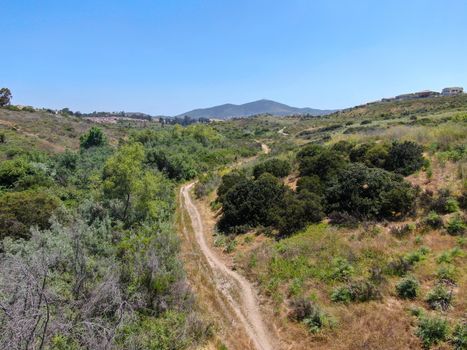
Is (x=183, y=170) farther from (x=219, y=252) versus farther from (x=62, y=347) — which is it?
(x=62, y=347)

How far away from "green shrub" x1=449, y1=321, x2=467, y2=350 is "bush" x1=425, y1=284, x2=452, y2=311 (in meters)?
0.86

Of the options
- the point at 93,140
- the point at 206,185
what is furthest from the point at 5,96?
the point at 206,185

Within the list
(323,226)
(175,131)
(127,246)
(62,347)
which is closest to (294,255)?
(323,226)

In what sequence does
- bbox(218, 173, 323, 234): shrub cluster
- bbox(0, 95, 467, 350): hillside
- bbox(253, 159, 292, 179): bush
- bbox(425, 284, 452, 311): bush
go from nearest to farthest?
bbox(0, 95, 467, 350): hillside, bbox(425, 284, 452, 311): bush, bbox(218, 173, 323, 234): shrub cluster, bbox(253, 159, 292, 179): bush

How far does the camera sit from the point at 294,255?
12898 mm

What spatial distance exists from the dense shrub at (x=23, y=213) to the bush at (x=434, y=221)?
15756 mm

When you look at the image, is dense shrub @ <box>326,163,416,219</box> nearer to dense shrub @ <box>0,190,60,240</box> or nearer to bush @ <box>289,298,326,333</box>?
bush @ <box>289,298,326,333</box>

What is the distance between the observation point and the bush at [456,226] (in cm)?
1188

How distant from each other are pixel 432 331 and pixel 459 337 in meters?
0.54

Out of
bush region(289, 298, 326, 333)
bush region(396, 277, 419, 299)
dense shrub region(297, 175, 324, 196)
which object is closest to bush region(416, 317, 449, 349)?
bush region(396, 277, 419, 299)

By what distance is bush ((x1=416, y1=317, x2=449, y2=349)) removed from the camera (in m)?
7.73

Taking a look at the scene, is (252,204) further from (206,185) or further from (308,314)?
(206,185)

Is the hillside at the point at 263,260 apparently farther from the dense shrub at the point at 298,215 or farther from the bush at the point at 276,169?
the bush at the point at 276,169

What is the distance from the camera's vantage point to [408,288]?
9625 millimetres
